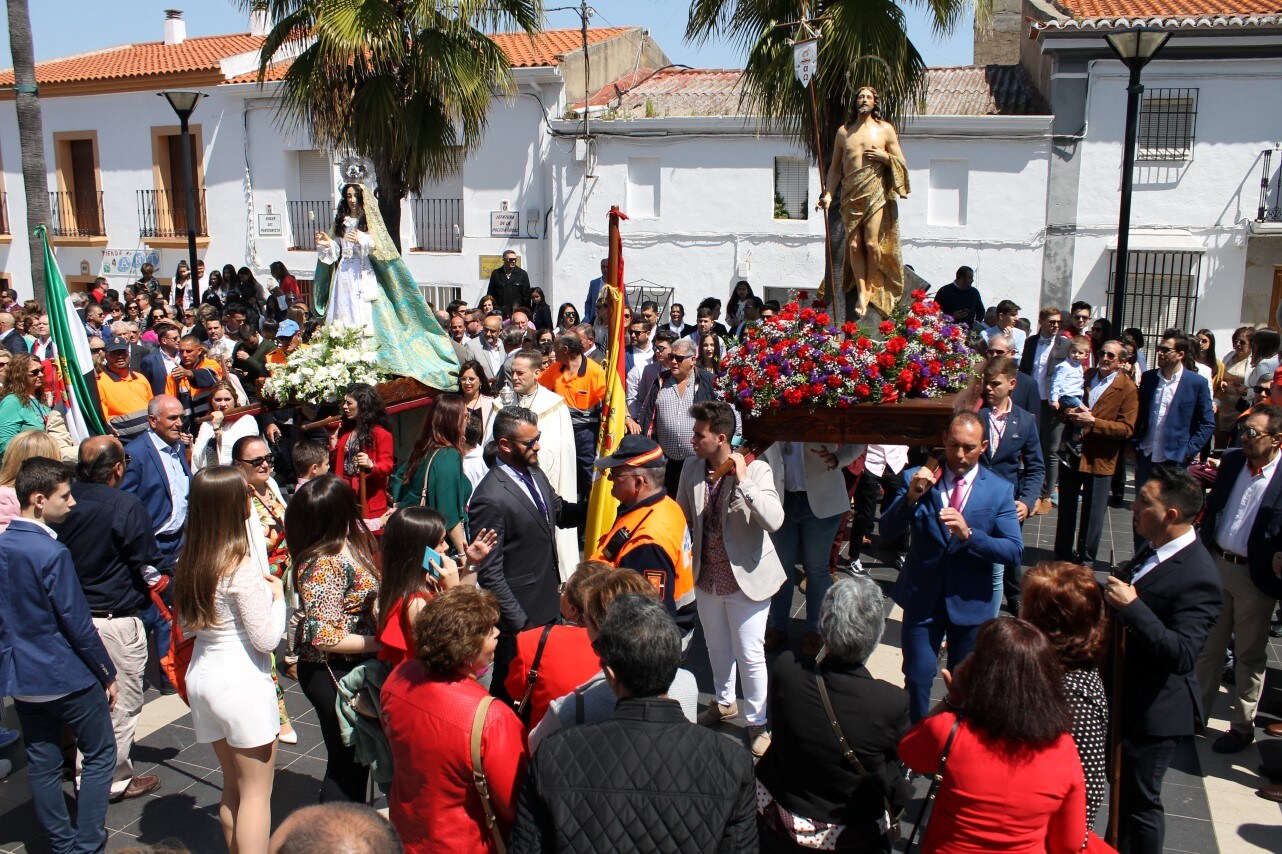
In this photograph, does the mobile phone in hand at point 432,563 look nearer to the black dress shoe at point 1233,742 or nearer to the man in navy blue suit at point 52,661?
the man in navy blue suit at point 52,661

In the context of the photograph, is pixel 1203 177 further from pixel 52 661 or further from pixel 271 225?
pixel 52 661

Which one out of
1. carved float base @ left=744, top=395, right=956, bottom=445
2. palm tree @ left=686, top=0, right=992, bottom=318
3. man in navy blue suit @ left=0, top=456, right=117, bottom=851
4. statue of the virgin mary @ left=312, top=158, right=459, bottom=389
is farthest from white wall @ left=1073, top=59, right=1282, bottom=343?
man in navy blue suit @ left=0, top=456, right=117, bottom=851

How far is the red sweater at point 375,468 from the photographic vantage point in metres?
6.72

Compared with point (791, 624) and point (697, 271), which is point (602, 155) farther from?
point (791, 624)

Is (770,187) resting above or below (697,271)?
above

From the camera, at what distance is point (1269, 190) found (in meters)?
16.8

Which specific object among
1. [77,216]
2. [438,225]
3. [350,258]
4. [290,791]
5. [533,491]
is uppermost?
[77,216]

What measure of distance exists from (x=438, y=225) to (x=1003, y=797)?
19819 mm

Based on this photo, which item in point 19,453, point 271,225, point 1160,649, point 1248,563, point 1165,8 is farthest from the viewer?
point 271,225

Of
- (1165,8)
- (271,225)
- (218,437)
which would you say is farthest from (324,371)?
(271,225)

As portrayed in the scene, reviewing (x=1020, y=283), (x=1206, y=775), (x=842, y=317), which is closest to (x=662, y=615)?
(x=1206, y=775)

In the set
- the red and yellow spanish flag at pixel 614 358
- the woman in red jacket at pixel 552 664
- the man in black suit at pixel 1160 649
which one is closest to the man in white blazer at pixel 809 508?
the red and yellow spanish flag at pixel 614 358

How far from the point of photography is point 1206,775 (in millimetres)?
5328

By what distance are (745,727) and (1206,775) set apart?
7.36ft
